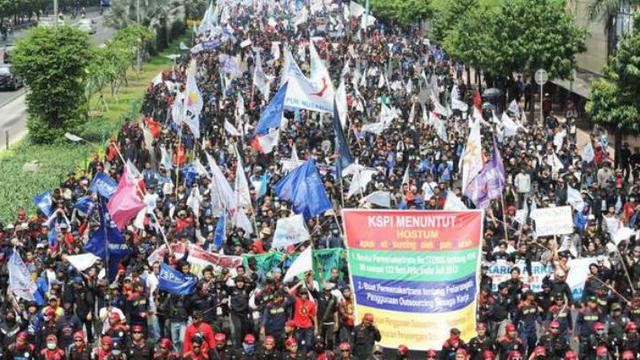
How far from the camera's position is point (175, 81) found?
47.8 metres

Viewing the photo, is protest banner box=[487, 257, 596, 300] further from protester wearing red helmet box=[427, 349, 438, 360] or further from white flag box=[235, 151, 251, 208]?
white flag box=[235, 151, 251, 208]

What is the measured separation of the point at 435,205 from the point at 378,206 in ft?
3.62

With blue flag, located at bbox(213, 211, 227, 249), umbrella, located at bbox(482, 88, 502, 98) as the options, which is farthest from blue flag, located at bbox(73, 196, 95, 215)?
umbrella, located at bbox(482, 88, 502, 98)

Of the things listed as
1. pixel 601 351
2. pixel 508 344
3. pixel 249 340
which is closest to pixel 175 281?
pixel 249 340

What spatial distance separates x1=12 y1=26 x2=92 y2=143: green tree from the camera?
40688 mm

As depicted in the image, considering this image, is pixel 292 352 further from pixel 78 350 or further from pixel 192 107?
pixel 192 107

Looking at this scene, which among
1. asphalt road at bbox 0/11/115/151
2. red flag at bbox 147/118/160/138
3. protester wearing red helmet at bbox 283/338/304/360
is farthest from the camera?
asphalt road at bbox 0/11/115/151

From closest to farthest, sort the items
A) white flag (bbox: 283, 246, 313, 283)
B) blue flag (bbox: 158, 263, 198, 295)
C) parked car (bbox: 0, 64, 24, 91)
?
blue flag (bbox: 158, 263, 198, 295)
white flag (bbox: 283, 246, 313, 283)
parked car (bbox: 0, 64, 24, 91)

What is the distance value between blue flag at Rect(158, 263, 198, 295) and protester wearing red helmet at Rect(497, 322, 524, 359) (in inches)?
178

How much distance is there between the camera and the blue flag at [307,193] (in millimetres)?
22547

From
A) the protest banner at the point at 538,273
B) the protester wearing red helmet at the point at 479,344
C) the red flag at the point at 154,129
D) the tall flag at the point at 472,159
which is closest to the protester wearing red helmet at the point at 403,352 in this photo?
the protester wearing red helmet at the point at 479,344

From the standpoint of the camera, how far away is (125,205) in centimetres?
2189

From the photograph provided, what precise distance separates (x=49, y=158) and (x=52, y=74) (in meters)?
3.77

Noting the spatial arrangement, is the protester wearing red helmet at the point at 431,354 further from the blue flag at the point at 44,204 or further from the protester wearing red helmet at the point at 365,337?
the blue flag at the point at 44,204
